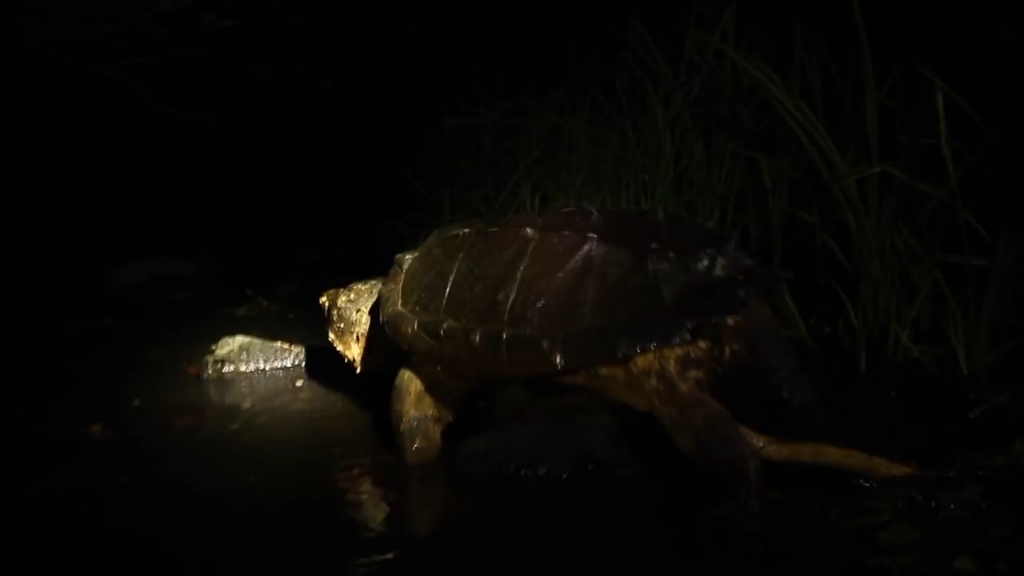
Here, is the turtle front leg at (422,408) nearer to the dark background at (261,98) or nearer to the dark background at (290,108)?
the dark background at (290,108)

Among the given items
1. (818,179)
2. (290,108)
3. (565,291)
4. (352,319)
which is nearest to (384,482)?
(565,291)

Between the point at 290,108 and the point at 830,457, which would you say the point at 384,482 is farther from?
the point at 290,108

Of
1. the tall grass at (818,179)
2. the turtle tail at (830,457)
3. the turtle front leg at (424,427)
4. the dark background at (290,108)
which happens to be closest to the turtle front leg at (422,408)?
the turtle front leg at (424,427)

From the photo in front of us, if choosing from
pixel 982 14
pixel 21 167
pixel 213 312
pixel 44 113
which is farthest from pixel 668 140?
pixel 44 113

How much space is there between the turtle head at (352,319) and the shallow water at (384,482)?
0.16 meters

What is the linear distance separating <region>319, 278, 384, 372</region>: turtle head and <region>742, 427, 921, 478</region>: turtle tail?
Answer: 172 cm

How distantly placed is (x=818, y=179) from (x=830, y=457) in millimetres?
1510

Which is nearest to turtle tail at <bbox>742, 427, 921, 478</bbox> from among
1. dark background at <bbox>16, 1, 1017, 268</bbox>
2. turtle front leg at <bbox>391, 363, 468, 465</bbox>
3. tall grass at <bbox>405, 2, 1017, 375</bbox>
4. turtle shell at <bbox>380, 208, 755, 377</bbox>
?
turtle shell at <bbox>380, 208, 755, 377</bbox>

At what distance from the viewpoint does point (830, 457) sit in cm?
292

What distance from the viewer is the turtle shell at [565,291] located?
9.99 feet

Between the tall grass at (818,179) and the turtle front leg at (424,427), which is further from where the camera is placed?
the tall grass at (818,179)

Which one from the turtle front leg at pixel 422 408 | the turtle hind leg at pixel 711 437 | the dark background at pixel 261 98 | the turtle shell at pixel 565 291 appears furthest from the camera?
the dark background at pixel 261 98

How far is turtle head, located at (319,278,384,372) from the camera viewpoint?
4125 mm

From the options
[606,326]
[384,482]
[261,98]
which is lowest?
[261,98]
